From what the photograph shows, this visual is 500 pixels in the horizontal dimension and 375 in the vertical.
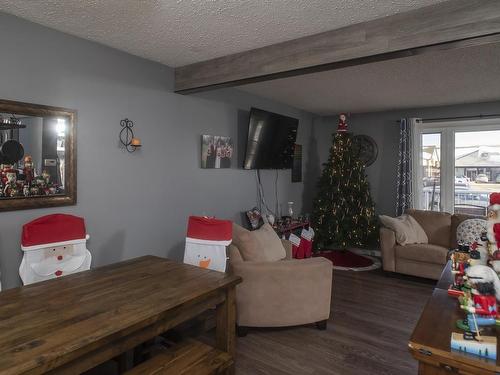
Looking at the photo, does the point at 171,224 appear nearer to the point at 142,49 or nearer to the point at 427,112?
the point at 142,49

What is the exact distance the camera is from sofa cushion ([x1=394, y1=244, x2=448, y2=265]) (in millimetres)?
4223

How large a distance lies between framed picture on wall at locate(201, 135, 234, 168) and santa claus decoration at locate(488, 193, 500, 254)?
9.06 feet

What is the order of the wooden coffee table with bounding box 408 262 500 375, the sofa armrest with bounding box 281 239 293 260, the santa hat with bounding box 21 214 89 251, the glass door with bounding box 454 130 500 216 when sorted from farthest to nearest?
the glass door with bounding box 454 130 500 216 → the sofa armrest with bounding box 281 239 293 260 → the santa hat with bounding box 21 214 89 251 → the wooden coffee table with bounding box 408 262 500 375

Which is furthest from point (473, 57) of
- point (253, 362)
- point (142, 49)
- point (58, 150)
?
point (58, 150)

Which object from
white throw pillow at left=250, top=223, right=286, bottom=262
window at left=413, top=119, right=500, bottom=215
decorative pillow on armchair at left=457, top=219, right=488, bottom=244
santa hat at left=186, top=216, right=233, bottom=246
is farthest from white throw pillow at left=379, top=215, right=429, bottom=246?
santa hat at left=186, top=216, right=233, bottom=246

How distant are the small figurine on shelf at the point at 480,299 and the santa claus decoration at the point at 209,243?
168 centimetres

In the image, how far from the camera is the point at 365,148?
5.90 m

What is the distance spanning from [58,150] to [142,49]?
1.11 meters

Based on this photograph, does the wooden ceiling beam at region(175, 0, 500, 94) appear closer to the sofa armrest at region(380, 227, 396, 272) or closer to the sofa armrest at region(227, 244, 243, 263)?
the sofa armrest at region(227, 244, 243, 263)

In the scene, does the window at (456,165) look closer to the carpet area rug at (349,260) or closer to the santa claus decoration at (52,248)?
the carpet area rug at (349,260)

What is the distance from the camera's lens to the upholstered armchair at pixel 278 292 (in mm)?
2846

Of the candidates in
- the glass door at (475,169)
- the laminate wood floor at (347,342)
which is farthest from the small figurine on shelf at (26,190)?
the glass door at (475,169)

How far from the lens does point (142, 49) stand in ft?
9.53

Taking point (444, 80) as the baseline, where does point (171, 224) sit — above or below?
below
